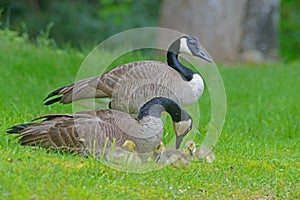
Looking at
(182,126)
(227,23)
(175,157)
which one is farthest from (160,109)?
(227,23)

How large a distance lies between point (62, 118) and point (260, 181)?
207 cm

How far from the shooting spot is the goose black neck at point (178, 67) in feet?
30.0

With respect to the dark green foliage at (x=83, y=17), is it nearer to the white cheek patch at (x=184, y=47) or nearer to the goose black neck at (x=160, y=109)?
the white cheek patch at (x=184, y=47)

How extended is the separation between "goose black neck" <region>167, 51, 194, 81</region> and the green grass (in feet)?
2.95

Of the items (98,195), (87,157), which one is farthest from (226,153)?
(98,195)

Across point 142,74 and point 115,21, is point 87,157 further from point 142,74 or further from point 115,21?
point 115,21

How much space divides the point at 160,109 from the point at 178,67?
1.98 meters

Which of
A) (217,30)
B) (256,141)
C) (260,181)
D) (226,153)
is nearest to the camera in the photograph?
(260,181)

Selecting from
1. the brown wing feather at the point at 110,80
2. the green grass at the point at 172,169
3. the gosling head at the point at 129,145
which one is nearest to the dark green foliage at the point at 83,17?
the green grass at the point at 172,169

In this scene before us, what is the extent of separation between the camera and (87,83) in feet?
29.8

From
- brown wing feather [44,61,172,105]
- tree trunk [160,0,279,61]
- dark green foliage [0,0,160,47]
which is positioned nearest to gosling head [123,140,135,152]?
brown wing feather [44,61,172,105]

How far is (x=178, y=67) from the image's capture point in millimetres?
9266

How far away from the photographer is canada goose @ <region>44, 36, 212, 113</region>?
8.71m

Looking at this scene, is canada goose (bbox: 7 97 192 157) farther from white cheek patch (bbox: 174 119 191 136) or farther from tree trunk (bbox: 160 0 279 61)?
tree trunk (bbox: 160 0 279 61)
